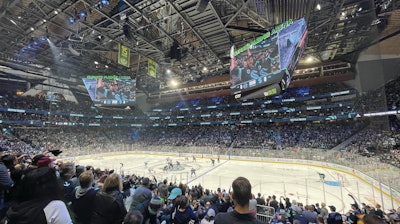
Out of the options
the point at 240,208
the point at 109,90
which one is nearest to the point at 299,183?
the point at 240,208

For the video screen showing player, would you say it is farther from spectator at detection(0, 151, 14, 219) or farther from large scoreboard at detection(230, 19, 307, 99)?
spectator at detection(0, 151, 14, 219)

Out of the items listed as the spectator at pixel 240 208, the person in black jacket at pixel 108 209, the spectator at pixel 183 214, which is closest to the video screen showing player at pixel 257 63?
the spectator at pixel 183 214

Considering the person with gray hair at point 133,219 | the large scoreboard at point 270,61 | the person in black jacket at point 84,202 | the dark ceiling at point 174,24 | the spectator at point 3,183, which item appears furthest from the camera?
the dark ceiling at point 174,24

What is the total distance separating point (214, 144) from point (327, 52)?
18580 millimetres

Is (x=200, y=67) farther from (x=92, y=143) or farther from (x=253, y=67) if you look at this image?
(x=92, y=143)

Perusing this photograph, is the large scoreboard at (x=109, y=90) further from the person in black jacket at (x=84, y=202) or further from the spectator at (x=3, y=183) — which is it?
the person in black jacket at (x=84, y=202)

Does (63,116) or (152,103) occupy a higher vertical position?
(152,103)

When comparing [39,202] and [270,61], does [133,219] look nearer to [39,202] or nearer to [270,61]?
[39,202]

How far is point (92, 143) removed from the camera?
2980 cm

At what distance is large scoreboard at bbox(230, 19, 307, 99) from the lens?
6859 mm

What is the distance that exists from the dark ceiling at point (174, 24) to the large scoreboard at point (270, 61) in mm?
2407

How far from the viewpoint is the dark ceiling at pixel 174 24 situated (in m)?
9.47

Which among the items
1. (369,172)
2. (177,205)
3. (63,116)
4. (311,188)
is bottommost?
(311,188)

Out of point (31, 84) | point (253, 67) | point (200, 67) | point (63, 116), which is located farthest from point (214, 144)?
point (31, 84)
